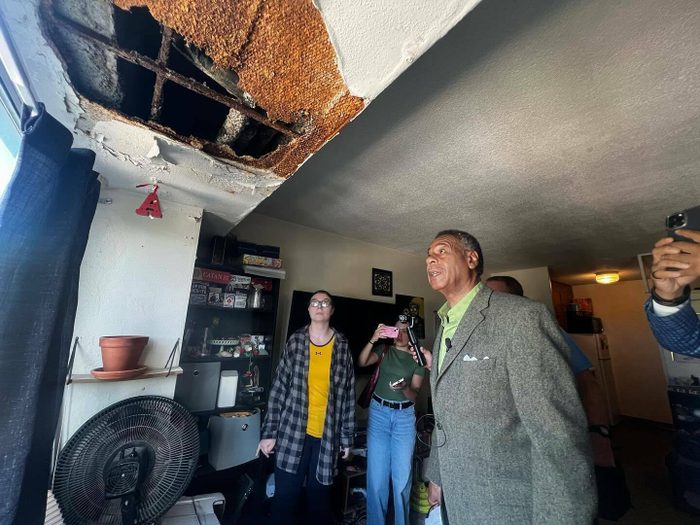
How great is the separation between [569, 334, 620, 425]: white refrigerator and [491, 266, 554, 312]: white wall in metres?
1.27

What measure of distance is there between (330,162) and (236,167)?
624 millimetres

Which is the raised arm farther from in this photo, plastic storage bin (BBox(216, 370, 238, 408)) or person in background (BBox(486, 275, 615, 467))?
person in background (BBox(486, 275, 615, 467))

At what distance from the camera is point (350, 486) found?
2090mm

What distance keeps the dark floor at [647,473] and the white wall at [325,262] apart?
7.06ft

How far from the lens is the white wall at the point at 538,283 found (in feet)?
12.3

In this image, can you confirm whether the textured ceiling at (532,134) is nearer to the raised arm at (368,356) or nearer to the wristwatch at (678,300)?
the wristwatch at (678,300)

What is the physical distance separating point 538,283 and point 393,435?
316 centimetres

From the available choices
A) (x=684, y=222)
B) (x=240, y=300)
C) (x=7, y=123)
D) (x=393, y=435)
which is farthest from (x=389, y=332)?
(x=7, y=123)

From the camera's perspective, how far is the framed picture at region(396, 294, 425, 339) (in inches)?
133

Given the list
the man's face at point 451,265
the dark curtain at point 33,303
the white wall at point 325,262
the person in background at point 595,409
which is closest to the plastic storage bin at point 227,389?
the white wall at point 325,262

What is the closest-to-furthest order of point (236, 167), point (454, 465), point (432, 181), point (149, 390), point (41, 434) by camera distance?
point (41, 434) < point (454, 465) < point (236, 167) < point (149, 390) < point (432, 181)

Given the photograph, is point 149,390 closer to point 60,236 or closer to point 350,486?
point 60,236

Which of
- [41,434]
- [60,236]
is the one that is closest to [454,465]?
[41,434]

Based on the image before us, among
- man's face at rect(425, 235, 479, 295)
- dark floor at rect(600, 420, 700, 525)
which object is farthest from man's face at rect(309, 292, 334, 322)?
dark floor at rect(600, 420, 700, 525)
